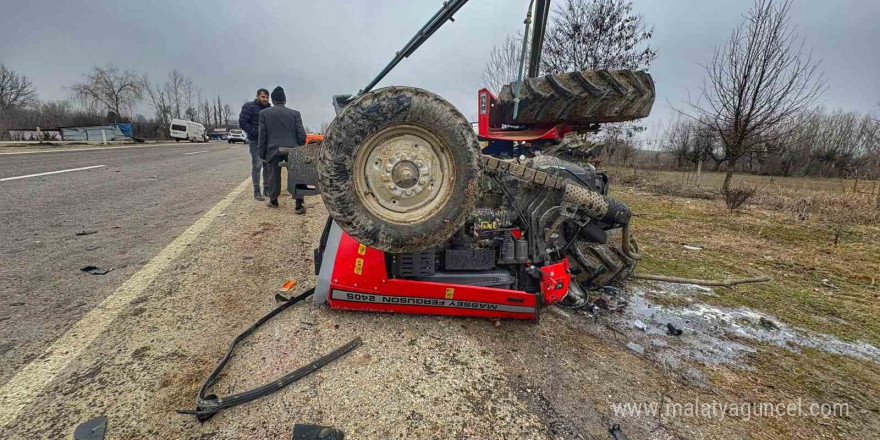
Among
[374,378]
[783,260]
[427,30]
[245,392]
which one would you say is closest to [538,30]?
[427,30]

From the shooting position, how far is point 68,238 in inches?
138

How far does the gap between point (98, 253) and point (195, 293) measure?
59.1 inches

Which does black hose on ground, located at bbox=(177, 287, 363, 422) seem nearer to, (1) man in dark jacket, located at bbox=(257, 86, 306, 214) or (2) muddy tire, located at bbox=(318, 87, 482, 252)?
(2) muddy tire, located at bbox=(318, 87, 482, 252)

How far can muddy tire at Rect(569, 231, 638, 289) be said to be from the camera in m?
2.98

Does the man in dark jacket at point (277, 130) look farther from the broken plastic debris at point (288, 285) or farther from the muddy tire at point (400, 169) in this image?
the muddy tire at point (400, 169)

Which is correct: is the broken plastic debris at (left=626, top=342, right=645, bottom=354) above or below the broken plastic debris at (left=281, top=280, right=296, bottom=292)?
below

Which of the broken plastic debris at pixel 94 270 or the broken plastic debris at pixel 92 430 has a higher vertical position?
the broken plastic debris at pixel 94 270

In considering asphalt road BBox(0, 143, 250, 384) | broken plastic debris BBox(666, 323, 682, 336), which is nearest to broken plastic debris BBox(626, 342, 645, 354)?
broken plastic debris BBox(666, 323, 682, 336)

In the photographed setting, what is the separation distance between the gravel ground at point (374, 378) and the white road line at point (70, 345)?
0.19ft

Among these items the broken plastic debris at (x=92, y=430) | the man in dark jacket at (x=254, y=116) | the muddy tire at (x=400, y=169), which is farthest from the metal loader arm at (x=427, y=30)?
the man in dark jacket at (x=254, y=116)

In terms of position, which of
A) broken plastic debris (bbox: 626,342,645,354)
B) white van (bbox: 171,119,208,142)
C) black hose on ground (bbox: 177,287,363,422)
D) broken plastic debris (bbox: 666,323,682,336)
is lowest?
broken plastic debris (bbox: 626,342,645,354)

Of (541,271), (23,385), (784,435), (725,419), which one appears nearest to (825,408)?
(784,435)

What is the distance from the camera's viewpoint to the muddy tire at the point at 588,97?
3.17 meters

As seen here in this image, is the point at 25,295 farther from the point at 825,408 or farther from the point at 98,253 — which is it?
the point at 825,408
